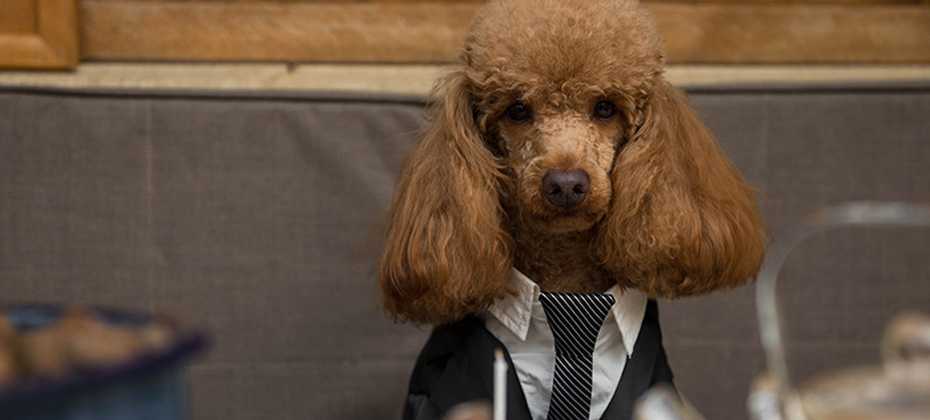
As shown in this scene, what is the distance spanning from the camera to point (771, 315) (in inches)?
19.3

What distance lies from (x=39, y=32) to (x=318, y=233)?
56 centimetres

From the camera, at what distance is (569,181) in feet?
2.76

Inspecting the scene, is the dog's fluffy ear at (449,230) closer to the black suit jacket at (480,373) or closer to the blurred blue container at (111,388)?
the black suit jacket at (480,373)

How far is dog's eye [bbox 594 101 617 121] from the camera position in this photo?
3.01 feet

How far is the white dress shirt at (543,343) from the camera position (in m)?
0.94

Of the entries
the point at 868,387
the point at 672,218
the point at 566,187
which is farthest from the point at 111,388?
the point at 672,218

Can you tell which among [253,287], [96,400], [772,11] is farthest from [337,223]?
[96,400]

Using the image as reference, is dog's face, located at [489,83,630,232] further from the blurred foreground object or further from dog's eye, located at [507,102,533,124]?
the blurred foreground object

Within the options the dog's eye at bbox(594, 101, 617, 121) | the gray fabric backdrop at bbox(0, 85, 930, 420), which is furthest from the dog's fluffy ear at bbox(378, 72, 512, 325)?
the gray fabric backdrop at bbox(0, 85, 930, 420)

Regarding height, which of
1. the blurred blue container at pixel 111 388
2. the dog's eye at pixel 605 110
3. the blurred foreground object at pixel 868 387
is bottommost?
the blurred foreground object at pixel 868 387

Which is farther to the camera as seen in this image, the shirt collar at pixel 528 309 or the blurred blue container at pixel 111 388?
the shirt collar at pixel 528 309

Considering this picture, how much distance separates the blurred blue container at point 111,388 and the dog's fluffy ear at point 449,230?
0.52 meters

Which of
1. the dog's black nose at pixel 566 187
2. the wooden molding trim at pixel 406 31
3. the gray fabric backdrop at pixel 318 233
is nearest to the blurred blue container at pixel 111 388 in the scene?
the dog's black nose at pixel 566 187

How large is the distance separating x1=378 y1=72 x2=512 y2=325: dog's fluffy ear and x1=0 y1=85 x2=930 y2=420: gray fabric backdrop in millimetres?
319
